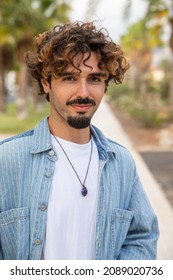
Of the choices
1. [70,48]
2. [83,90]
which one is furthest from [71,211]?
[70,48]

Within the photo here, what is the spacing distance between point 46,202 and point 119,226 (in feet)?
0.98

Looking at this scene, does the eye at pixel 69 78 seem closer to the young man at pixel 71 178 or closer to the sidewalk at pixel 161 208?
the young man at pixel 71 178

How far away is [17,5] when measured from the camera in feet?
32.8

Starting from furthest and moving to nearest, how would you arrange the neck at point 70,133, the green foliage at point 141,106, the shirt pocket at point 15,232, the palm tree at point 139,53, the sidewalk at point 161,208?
the palm tree at point 139,53
the green foliage at point 141,106
the sidewalk at point 161,208
the neck at point 70,133
the shirt pocket at point 15,232

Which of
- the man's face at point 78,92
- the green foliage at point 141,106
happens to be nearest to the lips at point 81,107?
the man's face at point 78,92

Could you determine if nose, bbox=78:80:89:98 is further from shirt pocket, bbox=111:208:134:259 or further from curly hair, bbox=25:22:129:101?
shirt pocket, bbox=111:208:134:259

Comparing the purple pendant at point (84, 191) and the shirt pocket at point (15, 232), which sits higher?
the purple pendant at point (84, 191)

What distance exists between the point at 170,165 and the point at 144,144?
3431 millimetres

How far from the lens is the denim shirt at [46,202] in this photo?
6.02 ft

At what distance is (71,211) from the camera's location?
1.84m

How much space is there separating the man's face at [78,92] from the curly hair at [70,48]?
0.08 ft

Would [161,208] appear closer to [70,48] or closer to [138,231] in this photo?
[138,231]
